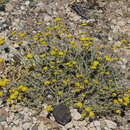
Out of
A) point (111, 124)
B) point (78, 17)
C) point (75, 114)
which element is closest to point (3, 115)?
point (75, 114)

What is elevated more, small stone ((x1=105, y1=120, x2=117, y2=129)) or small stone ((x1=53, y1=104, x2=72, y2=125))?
small stone ((x1=53, y1=104, x2=72, y2=125))

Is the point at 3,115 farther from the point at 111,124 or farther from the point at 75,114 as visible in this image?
the point at 111,124

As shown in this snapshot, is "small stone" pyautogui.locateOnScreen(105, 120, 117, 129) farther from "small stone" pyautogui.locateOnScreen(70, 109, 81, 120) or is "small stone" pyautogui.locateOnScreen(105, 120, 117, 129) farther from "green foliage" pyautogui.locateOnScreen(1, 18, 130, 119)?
"small stone" pyautogui.locateOnScreen(70, 109, 81, 120)

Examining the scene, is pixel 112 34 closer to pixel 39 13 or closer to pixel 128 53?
pixel 128 53

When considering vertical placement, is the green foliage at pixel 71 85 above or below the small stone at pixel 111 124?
above

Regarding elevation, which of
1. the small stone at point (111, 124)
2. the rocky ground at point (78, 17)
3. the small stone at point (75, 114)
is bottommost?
the small stone at point (111, 124)

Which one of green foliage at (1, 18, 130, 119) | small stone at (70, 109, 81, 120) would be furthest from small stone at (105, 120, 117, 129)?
small stone at (70, 109, 81, 120)

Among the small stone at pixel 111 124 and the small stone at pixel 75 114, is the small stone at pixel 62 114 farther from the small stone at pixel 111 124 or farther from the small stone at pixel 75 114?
the small stone at pixel 111 124

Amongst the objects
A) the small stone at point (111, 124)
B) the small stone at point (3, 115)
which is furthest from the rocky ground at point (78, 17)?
the small stone at point (111, 124)
